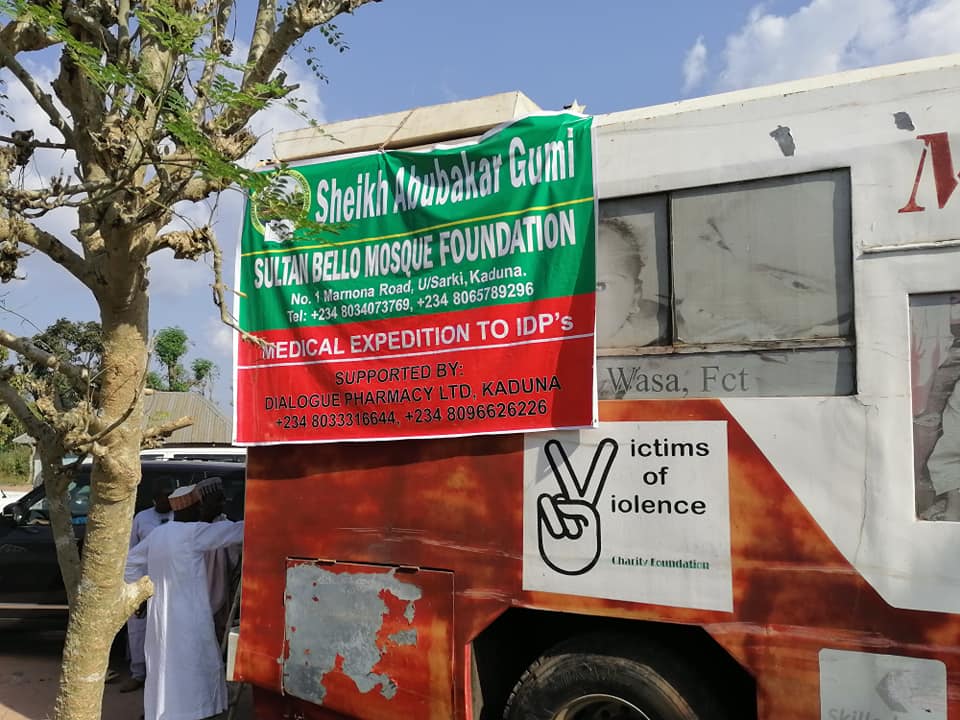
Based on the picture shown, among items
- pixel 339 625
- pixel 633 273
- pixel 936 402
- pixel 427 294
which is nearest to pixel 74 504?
pixel 339 625

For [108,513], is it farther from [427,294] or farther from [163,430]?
[427,294]

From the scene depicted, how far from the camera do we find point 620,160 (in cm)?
415

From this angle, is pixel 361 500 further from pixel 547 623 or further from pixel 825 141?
pixel 825 141

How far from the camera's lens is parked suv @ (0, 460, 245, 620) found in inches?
326

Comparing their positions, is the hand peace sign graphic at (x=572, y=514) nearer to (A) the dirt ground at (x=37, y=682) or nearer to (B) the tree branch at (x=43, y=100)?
(B) the tree branch at (x=43, y=100)

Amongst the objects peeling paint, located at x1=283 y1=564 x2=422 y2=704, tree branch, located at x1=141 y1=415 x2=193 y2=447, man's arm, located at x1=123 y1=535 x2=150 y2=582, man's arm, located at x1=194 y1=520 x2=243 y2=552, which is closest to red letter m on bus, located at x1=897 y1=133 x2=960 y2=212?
peeling paint, located at x1=283 y1=564 x2=422 y2=704

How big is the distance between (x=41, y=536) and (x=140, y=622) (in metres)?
1.45

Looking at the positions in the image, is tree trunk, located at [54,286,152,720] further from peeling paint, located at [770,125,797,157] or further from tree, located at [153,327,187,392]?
tree, located at [153,327,187,392]

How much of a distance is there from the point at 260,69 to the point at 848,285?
3.14 metres

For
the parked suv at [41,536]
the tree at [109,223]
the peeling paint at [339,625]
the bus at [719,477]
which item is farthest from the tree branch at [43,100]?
the parked suv at [41,536]

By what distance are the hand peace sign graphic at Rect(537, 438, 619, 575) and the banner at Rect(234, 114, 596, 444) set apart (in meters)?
0.18

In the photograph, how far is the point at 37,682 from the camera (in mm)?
7520

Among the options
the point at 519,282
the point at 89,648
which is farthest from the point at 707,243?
the point at 89,648

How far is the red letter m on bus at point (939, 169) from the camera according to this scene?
11.1 feet
